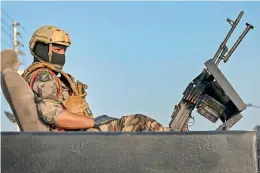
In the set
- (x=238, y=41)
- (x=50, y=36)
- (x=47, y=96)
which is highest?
(x=238, y=41)

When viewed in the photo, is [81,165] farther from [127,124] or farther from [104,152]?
[127,124]

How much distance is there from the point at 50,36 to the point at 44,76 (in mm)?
428

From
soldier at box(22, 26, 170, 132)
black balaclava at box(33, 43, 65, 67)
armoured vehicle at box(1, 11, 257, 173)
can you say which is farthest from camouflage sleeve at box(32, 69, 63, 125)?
armoured vehicle at box(1, 11, 257, 173)

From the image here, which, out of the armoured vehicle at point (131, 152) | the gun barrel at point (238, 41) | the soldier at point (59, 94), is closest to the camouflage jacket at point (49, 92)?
the soldier at point (59, 94)

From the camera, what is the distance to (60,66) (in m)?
3.93

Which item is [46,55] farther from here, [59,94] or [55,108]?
[55,108]

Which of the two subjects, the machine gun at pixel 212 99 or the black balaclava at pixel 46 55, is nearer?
the black balaclava at pixel 46 55

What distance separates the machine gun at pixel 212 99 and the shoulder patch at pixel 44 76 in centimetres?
141

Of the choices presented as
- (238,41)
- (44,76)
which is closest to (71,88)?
(44,76)

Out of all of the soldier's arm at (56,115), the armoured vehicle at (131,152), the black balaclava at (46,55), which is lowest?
the armoured vehicle at (131,152)

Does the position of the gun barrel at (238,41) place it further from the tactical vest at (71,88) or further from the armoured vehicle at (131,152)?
the armoured vehicle at (131,152)

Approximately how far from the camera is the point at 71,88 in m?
3.93

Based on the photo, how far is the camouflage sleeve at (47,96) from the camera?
3.26m

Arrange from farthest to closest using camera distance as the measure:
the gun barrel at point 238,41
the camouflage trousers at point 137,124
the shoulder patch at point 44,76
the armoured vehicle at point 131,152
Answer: the gun barrel at point 238,41 < the shoulder patch at point 44,76 < the camouflage trousers at point 137,124 < the armoured vehicle at point 131,152
